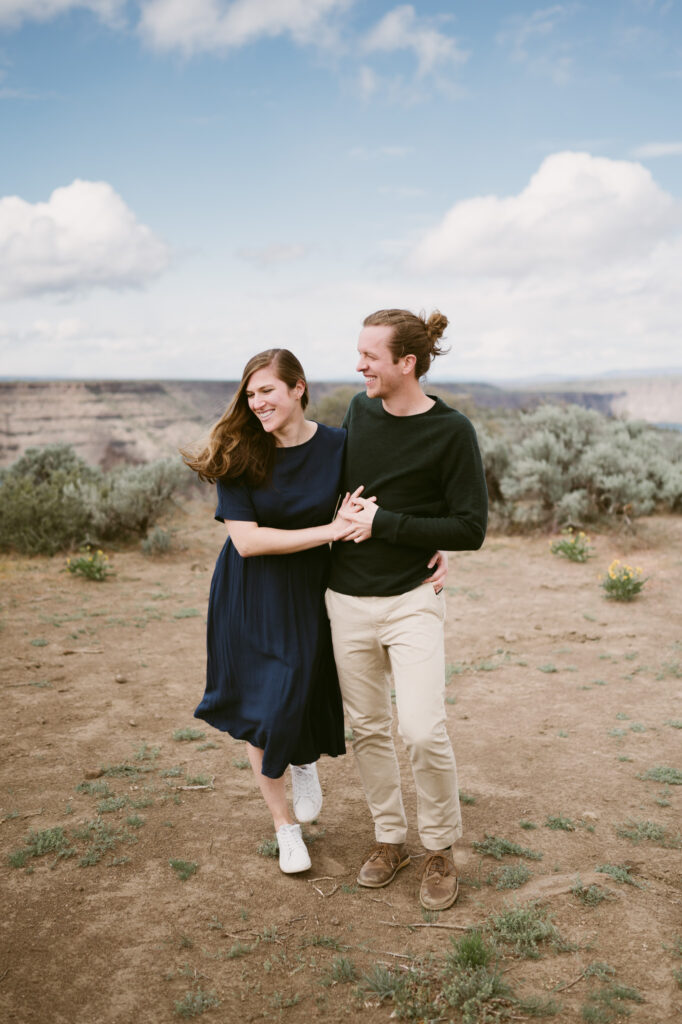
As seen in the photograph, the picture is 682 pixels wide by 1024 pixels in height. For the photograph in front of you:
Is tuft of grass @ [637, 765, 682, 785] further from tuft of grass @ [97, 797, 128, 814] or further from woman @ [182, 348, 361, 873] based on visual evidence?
tuft of grass @ [97, 797, 128, 814]

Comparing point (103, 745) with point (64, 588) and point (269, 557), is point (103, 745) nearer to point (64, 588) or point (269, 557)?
point (269, 557)

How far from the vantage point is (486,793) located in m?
3.95

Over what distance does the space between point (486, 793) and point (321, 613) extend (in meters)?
1.59

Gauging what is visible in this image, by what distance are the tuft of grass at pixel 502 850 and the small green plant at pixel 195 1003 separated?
4.52 feet

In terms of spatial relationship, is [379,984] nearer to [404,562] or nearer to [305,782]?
[305,782]

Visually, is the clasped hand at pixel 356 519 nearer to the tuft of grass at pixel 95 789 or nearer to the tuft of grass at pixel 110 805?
the tuft of grass at pixel 110 805

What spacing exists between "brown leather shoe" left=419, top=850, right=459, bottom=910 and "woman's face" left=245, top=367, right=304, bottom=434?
1784 mm

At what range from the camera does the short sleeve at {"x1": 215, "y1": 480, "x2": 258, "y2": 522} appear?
293 centimetres

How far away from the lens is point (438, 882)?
9.44 feet

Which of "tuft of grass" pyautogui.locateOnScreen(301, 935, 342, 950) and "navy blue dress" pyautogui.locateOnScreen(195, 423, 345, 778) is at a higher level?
"navy blue dress" pyautogui.locateOnScreen(195, 423, 345, 778)

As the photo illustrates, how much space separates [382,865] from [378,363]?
6.53ft

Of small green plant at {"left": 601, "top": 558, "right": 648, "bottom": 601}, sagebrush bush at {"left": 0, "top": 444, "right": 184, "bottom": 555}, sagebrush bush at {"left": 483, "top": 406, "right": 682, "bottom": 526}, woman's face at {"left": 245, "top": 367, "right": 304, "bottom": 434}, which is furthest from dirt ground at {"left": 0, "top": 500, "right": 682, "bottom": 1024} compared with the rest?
sagebrush bush at {"left": 483, "top": 406, "right": 682, "bottom": 526}

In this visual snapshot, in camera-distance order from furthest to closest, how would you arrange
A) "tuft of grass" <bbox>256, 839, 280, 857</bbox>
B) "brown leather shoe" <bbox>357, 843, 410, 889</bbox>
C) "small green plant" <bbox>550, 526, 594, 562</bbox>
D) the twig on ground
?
"small green plant" <bbox>550, 526, 594, 562</bbox> → "tuft of grass" <bbox>256, 839, 280, 857</bbox> → "brown leather shoe" <bbox>357, 843, 410, 889</bbox> → the twig on ground

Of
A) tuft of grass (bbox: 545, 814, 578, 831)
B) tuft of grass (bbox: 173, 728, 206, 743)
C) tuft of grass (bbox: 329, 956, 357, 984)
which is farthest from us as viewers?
tuft of grass (bbox: 173, 728, 206, 743)
